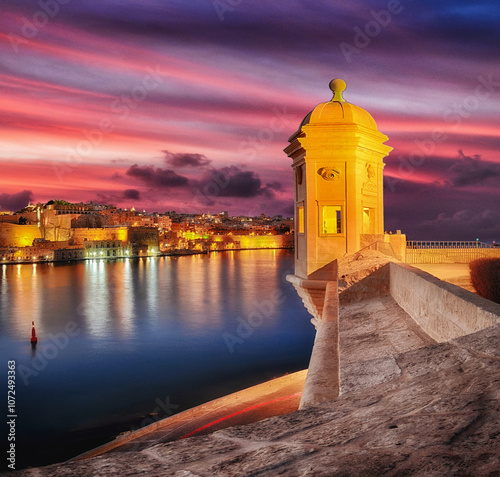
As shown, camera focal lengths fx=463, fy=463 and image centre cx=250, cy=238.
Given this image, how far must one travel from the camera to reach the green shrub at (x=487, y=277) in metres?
10.4

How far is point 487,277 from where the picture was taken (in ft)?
35.0

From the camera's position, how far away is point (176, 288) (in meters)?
52.7

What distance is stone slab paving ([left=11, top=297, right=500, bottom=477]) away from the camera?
125 cm

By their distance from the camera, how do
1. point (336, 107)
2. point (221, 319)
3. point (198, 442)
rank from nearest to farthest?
point (198, 442) < point (336, 107) < point (221, 319)

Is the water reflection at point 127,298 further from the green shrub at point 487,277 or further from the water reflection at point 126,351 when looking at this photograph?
the green shrub at point 487,277

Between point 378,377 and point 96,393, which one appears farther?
point 96,393

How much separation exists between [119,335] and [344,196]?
75.7 feet

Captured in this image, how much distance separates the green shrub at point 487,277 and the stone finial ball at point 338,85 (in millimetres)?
5402

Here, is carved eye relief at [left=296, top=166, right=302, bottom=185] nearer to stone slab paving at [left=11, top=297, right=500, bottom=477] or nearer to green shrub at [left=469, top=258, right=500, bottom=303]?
green shrub at [left=469, top=258, right=500, bottom=303]

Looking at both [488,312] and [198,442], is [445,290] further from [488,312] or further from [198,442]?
[198,442]

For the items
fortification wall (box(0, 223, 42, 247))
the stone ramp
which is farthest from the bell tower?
fortification wall (box(0, 223, 42, 247))

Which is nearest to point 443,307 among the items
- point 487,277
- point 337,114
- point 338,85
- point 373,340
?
point 373,340

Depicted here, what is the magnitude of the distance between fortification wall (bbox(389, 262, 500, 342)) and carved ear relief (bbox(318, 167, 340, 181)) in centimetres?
532

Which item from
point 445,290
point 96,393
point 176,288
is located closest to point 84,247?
point 176,288
